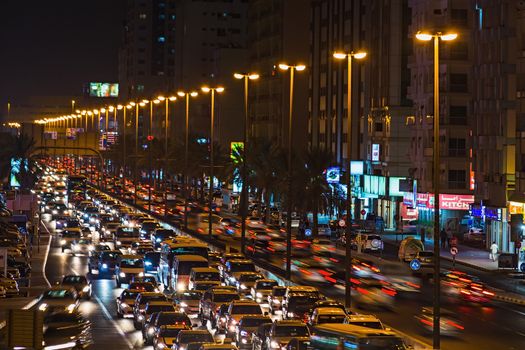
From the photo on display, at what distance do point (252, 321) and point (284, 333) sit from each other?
4.43 meters

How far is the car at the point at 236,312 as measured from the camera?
1709 inches

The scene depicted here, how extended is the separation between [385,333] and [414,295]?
98.8 ft

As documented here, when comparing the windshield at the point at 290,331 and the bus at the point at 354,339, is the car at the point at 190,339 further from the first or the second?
the bus at the point at 354,339

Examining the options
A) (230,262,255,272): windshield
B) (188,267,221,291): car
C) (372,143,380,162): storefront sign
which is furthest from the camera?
(372,143,380,162): storefront sign

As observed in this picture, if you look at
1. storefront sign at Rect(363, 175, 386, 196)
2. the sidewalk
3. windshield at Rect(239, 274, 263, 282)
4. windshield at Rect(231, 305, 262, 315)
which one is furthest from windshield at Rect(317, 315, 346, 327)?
storefront sign at Rect(363, 175, 386, 196)

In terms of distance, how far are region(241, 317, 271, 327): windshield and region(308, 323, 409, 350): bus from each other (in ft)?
29.9

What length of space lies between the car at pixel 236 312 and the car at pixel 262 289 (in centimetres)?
889

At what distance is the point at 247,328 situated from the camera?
41.1m

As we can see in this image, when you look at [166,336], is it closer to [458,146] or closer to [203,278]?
[203,278]

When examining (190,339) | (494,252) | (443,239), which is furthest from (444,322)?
(443,239)

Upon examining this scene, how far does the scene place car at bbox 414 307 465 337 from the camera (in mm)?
46091

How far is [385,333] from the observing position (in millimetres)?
30359

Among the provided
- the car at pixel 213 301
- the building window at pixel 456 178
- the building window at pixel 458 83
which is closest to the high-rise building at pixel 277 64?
the building window at pixel 458 83

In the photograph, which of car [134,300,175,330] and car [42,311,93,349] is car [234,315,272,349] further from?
car [42,311,93,349]
